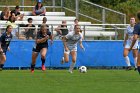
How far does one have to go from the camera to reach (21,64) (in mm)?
28453

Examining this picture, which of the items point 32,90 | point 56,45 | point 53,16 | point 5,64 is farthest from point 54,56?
point 32,90

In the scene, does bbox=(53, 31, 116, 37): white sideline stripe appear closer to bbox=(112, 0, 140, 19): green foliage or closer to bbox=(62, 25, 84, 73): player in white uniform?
bbox=(62, 25, 84, 73): player in white uniform

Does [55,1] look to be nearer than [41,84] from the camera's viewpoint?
No

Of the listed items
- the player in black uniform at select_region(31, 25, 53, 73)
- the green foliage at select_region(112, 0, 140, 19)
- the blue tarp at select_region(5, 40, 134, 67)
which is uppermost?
the green foliage at select_region(112, 0, 140, 19)

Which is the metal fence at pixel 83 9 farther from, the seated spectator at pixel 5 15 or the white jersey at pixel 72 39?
the white jersey at pixel 72 39

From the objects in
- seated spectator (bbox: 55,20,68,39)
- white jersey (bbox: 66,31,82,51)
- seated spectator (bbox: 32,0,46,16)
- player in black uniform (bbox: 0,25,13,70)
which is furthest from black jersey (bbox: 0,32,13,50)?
seated spectator (bbox: 32,0,46,16)

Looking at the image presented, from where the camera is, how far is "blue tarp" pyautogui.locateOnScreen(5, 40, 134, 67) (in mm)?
28344

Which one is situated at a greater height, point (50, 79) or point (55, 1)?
point (55, 1)

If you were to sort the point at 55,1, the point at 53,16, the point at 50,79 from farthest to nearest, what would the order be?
1. the point at 55,1
2. the point at 53,16
3. the point at 50,79

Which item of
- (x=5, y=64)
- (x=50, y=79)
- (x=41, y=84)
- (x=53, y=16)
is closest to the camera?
(x=41, y=84)

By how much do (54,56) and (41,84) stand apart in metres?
10.6

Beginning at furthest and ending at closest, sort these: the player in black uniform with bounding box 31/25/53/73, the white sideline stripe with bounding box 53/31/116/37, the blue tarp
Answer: the white sideline stripe with bounding box 53/31/116/37, the blue tarp, the player in black uniform with bounding box 31/25/53/73

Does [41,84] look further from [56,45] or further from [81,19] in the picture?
[81,19]

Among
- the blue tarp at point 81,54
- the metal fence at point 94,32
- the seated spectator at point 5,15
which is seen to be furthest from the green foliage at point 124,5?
the blue tarp at point 81,54
